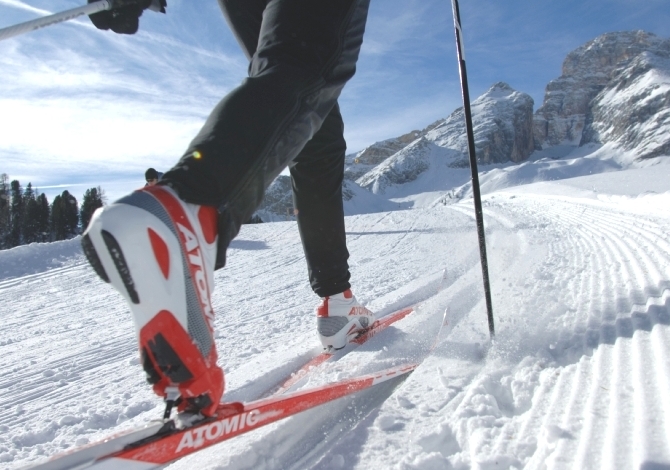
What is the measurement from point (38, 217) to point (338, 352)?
3896cm

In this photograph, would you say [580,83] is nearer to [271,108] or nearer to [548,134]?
[548,134]

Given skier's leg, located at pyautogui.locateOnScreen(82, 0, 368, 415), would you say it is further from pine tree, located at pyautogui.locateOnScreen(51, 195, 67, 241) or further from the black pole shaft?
pine tree, located at pyautogui.locateOnScreen(51, 195, 67, 241)

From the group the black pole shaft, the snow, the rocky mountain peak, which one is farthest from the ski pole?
the rocky mountain peak

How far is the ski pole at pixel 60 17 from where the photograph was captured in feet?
3.60

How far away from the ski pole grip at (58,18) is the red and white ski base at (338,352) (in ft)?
3.77

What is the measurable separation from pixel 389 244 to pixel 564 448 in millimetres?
5152

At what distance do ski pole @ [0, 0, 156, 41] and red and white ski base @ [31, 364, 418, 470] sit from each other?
999 millimetres

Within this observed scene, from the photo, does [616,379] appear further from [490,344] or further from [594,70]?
[594,70]

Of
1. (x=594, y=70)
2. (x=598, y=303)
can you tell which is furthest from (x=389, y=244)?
(x=594, y=70)

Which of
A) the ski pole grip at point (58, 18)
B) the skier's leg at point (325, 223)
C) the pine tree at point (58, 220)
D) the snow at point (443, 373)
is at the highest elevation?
the pine tree at point (58, 220)

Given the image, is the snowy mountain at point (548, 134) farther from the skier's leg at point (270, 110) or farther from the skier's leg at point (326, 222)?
the skier's leg at point (270, 110)

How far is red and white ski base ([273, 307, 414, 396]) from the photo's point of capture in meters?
1.39

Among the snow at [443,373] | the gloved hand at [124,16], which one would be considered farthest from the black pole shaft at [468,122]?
the gloved hand at [124,16]

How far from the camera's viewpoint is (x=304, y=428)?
1.05 m
